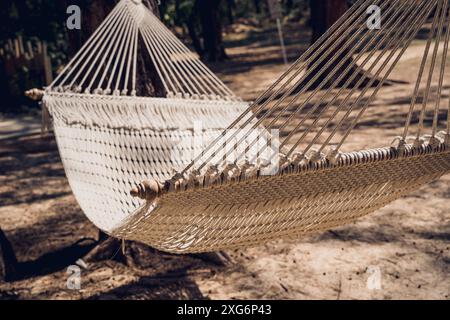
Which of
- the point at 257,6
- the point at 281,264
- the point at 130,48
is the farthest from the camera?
the point at 257,6

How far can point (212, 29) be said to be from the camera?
11.5 m

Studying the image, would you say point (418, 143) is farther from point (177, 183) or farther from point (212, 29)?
point (212, 29)

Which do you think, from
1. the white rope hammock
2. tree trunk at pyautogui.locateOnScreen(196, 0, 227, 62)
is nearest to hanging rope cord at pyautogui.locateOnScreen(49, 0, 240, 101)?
the white rope hammock

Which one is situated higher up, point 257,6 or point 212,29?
point 212,29

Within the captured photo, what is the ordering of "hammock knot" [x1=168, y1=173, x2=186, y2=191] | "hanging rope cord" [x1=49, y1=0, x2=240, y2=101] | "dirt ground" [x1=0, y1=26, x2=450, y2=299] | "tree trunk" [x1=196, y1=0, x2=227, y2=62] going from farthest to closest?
"tree trunk" [x1=196, y1=0, x2=227, y2=62], "hanging rope cord" [x1=49, y1=0, x2=240, y2=101], "dirt ground" [x1=0, y1=26, x2=450, y2=299], "hammock knot" [x1=168, y1=173, x2=186, y2=191]

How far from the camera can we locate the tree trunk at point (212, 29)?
1159 centimetres

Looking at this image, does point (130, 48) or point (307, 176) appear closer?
point (307, 176)

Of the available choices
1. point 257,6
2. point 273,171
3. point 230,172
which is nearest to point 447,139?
point 273,171

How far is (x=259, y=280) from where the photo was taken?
2695 millimetres

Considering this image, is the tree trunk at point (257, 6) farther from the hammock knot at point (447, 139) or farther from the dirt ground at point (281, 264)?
the hammock knot at point (447, 139)

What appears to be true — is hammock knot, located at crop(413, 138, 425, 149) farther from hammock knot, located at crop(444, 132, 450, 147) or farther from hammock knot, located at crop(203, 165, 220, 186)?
hammock knot, located at crop(203, 165, 220, 186)

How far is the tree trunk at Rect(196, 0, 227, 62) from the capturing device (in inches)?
456

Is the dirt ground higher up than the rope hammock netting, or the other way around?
the rope hammock netting

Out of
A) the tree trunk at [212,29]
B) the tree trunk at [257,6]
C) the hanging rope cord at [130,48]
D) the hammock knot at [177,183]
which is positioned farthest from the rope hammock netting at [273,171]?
the tree trunk at [257,6]
